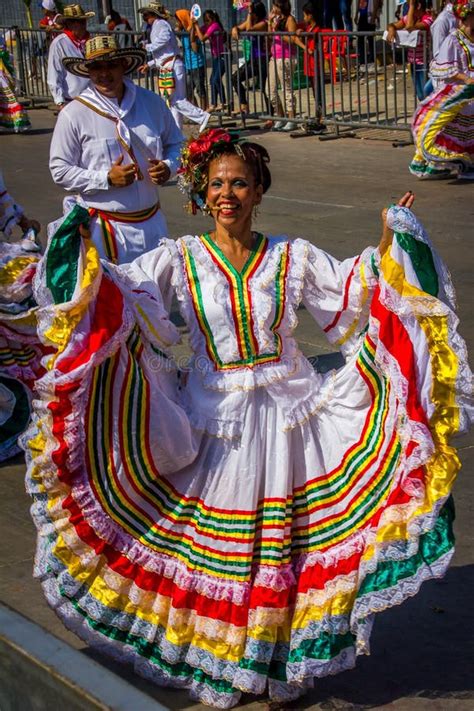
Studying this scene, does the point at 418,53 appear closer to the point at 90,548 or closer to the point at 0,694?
the point at 90,548

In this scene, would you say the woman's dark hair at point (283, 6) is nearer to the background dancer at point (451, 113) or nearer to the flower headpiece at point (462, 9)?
the background dancer at point (451, 113)

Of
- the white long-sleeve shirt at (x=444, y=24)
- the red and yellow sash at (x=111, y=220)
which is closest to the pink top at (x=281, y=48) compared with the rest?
the white long-sleeve shirt at (x=444, y=24)

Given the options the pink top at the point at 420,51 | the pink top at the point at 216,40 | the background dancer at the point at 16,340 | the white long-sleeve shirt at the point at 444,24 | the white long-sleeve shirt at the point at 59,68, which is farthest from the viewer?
the pink top at the point at 216,40

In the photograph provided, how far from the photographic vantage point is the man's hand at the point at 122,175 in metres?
6.22

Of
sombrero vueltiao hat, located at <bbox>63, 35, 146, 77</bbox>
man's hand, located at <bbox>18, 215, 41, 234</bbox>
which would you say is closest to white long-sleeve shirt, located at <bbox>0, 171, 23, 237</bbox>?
man's hand, located at <bbox>18, 215, 41, 234</bbox>

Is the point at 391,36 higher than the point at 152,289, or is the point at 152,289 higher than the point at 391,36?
the point at 152,289

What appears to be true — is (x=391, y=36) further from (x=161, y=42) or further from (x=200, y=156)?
(x=200, y=156)

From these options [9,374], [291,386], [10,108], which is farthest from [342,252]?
[10,108]

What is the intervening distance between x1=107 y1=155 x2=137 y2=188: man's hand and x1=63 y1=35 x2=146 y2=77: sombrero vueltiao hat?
520 mm

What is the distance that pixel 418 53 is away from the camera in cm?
1590

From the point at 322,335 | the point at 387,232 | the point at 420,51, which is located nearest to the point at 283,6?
the point at 420,51

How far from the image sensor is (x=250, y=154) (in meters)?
4.34

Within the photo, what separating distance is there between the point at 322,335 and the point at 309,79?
9.69 meters

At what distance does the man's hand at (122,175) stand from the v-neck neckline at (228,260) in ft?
6.34
